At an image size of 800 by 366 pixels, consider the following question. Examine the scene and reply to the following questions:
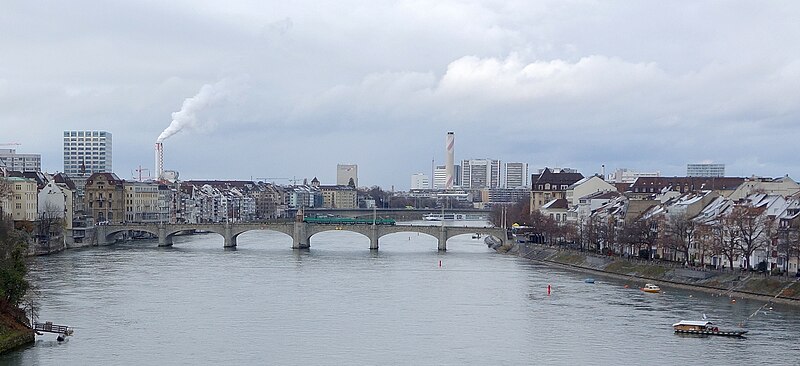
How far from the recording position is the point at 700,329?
35469mm

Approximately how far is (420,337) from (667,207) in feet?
110

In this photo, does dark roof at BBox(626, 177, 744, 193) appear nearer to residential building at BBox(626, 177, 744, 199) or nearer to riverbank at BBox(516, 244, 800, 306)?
residential building at BBox(626, 177, 744, 199)

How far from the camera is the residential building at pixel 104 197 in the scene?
313ft

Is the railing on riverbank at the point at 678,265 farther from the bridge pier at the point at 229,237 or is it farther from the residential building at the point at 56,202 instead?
the residential building at the point at 56,202

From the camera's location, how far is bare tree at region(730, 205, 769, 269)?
4872 cm

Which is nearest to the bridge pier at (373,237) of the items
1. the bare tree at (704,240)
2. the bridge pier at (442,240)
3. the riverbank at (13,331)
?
the bridge pier at (442,240)

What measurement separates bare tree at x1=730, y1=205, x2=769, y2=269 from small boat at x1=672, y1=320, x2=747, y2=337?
13216 mm

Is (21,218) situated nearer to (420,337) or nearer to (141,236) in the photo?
(141,236)

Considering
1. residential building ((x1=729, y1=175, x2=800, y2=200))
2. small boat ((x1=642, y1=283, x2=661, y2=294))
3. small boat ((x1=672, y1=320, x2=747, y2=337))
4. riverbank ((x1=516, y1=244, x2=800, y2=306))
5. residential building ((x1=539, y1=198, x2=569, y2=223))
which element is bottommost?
small boat ((x1=672, y1=320, x2=747, y2=337))

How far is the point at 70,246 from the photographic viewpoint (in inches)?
2972

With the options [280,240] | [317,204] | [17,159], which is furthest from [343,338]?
[317,204]

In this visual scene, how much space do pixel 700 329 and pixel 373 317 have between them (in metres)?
10.4

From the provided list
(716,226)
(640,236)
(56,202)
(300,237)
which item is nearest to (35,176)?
(56,202)

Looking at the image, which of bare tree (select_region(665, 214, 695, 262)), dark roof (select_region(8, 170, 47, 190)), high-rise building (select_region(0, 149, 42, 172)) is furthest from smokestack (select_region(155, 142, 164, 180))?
bare tree (select_region(665, 214, 695, 262))
